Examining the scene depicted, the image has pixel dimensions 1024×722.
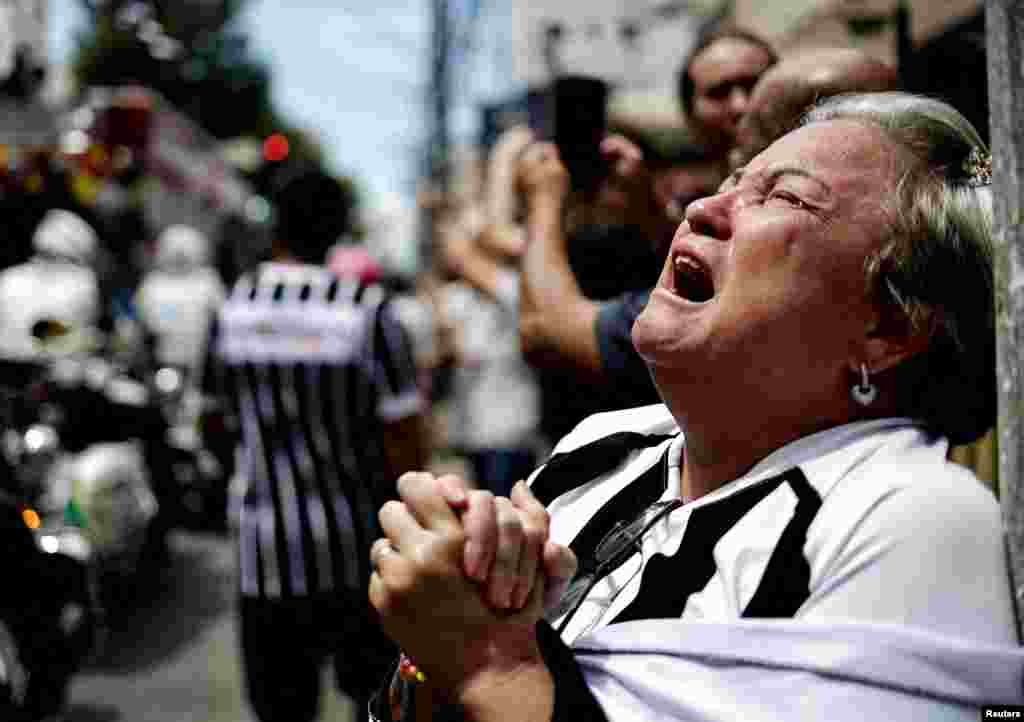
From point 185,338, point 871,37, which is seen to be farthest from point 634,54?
point 185,338

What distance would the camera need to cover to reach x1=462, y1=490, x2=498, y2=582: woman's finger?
1323 mm

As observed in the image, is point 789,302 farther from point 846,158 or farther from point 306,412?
point 306,412

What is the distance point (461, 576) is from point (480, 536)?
0.16ft

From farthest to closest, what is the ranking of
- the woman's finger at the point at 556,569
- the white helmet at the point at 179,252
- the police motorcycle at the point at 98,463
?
the white helmet at the point at 179,252
the police motorcycle at the point at 98,463
the woman's finger at the point at 556,569

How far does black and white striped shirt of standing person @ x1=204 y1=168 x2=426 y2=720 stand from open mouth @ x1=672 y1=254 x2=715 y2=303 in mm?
2147

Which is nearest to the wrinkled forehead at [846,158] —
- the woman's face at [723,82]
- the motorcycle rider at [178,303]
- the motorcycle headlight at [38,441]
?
the woman's face at [723,82]

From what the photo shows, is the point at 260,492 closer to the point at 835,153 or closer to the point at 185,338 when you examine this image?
the point at 835,153

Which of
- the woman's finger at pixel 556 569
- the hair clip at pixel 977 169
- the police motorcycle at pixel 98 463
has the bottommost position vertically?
the police motorcycle at pixel 98 463

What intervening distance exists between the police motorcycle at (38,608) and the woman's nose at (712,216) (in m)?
2.10

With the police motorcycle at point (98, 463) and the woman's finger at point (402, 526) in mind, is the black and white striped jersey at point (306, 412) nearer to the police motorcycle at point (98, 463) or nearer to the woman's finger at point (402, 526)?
the police motorcycle at point (98, 463)

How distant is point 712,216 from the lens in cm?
162

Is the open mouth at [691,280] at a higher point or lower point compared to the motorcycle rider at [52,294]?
higher

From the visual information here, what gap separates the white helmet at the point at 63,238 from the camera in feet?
23.2

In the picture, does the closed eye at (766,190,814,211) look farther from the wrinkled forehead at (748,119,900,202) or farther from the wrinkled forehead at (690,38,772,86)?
the wrinkled forehead at (690,38,772,86)
